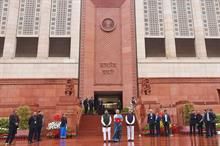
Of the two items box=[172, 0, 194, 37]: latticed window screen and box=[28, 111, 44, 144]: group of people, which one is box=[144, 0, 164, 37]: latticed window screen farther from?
box=[28, 111, 44, 144]: group of people

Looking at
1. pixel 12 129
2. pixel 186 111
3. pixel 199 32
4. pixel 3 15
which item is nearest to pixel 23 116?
pixel 12 129

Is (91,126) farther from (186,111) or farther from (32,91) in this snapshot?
(32,91)

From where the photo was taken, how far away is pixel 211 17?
75.5ft

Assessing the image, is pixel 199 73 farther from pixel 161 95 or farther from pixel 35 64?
pixel 35 64

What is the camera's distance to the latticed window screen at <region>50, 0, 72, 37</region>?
22.1 meters

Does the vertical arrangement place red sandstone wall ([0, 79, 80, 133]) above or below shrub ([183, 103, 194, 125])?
above

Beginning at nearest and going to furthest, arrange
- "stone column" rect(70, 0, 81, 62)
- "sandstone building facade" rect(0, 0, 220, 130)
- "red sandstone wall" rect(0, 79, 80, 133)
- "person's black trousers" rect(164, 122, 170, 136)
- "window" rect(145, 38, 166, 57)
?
"person's black trousers" rect(164, 122, 170, 136), "red sandstone wall" rect(0, 79, 80, 133), "sandstone building facade" rect(0, 0, 220, 130), "stone column" rect(70, 0, 81, 62), "window" rect(145, 38, 166, 57)

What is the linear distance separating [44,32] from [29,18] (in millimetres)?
1904

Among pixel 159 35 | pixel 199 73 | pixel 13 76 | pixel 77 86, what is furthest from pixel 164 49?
pixel 13 76

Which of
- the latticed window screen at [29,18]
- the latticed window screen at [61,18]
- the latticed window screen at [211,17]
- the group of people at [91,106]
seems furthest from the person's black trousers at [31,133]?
the latticed window screen at [211,17]

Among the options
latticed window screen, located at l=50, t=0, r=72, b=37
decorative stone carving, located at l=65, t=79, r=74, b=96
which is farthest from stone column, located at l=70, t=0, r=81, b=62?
decorative stone carving, located at l=65, t=79, r=74, b=96

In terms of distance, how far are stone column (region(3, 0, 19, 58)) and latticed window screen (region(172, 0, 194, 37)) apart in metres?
13.9

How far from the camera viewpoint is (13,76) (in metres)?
20.8

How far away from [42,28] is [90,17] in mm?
4243
